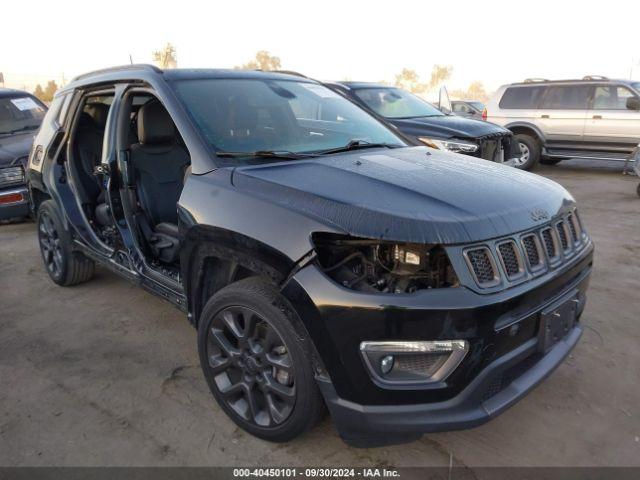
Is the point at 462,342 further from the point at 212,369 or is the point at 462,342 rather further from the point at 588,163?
the point at 588,163

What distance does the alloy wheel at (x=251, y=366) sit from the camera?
2293mm

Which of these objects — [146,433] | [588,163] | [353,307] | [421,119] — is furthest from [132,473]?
[588,163]

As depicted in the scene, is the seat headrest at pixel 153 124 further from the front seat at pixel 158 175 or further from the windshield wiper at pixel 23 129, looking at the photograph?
the windshield wiper at pixel 23 129

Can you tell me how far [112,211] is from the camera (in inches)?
141

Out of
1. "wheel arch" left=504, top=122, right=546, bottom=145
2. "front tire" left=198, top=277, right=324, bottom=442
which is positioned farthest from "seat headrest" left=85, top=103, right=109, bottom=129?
"wheel arch" left=504, top=122, right=546, bottom=145

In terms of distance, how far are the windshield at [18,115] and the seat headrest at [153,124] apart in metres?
4.89

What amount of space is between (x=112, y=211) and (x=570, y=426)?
10.3 ft

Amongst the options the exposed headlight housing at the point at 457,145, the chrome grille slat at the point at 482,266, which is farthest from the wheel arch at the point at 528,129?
the chrome grille slat at the point at 482,266

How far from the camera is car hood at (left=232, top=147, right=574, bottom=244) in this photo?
1.97 meters

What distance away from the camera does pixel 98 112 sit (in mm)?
4203

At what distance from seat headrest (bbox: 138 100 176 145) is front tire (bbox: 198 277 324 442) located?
1557 millimetres

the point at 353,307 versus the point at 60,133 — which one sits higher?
the point at 60,133

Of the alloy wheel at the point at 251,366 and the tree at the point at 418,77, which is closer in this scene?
the alloy wheel at the point at 251,366

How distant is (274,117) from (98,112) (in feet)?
6.28
